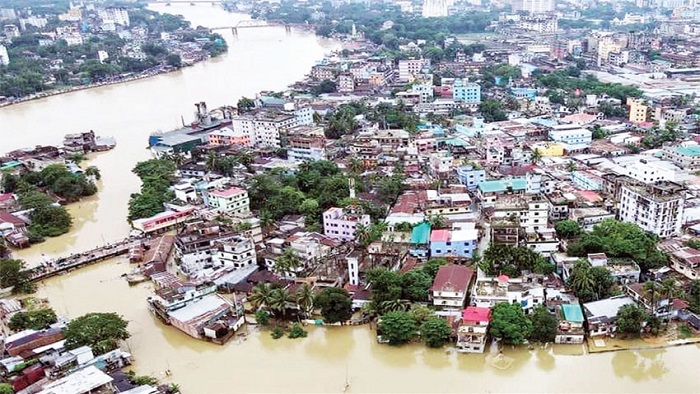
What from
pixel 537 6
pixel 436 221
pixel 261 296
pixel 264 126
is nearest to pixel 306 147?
pixel 264 126

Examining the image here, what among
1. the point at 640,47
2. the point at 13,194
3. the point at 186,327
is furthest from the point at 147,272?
the point at 640,47

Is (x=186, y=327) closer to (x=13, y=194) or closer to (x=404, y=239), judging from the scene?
(x=404, y=239)

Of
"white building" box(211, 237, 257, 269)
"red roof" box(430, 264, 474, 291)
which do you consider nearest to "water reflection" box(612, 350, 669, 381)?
"red roof" box(430, 264, 474, 291)

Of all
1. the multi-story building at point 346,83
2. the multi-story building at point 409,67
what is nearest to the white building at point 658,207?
the multi-story building at point 346,83

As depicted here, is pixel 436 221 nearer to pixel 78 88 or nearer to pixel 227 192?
pixel 227 192

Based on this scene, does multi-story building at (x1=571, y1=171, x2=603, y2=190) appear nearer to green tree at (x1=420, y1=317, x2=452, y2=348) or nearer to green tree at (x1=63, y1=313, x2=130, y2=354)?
green tree at (x1=420, y1=317, x2=452, y2=348)

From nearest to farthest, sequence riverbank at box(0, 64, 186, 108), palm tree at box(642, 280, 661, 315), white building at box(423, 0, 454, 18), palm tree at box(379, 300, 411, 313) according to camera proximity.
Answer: palm tree at box(642, 280, 661, 315) → palm tree at box(379, 300, 411, 313) → riverbank at box(0, 64, 186, 108) → white building at box(423, 0, 454, 18)

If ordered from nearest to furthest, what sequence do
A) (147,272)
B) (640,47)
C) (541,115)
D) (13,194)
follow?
(147,272), (13,194), (541,115), (640,47)
